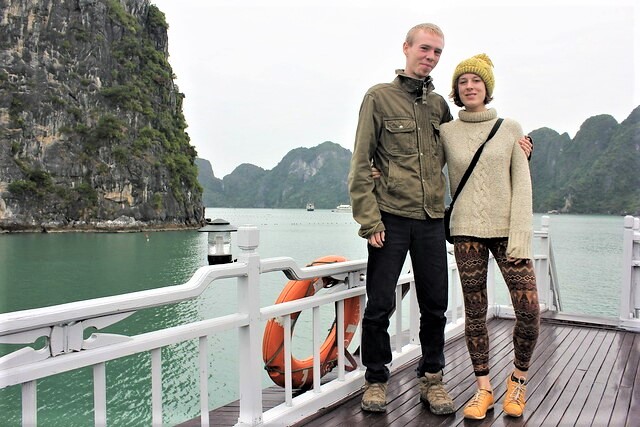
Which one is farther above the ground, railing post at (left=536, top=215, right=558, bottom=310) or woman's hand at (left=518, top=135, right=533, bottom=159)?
woman's hand at (left=518, top=135, right=533, bottom=159)

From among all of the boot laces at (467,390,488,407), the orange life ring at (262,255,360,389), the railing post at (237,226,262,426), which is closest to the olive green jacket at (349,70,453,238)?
the railing post at (237,226,262,426)

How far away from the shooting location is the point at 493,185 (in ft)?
7.07

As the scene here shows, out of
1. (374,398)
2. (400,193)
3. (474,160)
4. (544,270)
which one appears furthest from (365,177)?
(544,270)

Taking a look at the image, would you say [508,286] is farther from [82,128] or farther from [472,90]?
[82,128]

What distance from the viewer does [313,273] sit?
2.32 metres

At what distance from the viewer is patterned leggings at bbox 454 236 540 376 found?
2.13 metres

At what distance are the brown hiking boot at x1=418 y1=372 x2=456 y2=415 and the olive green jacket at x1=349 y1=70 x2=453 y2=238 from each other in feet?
2.71

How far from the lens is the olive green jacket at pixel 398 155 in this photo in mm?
2109

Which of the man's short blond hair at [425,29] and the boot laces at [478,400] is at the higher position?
the man's short blond hair at [425,29]

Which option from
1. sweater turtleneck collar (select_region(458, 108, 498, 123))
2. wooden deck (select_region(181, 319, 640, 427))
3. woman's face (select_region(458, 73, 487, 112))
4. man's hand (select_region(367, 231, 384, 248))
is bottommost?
wooden deck (select_region(181, 319, 640, 427))

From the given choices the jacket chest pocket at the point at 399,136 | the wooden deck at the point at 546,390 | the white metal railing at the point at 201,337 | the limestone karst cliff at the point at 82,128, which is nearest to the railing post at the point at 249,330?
the white metal railing at the point at 201,337

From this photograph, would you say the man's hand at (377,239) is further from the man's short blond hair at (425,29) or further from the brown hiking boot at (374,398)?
the man's short blond hair at (425,29)

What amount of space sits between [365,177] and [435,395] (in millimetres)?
1129

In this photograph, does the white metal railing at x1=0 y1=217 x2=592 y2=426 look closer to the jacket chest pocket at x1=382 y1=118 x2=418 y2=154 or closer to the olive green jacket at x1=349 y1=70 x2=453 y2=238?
the olive green jacket at x1=349 y1=70 x2=453 y2=238
